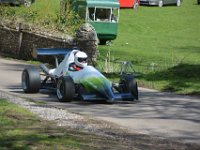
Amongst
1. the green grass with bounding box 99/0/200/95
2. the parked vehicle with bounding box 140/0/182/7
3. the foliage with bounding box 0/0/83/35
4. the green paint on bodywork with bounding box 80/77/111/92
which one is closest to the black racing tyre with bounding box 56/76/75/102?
the green paint on bodywork with bounding box 80/77/111/92

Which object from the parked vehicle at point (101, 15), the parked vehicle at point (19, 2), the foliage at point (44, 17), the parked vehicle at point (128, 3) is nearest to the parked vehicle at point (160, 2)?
the parked vehicle at point (128, 3)

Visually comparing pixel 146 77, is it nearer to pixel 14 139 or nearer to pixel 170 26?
pixel 14 139

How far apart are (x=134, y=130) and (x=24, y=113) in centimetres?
196

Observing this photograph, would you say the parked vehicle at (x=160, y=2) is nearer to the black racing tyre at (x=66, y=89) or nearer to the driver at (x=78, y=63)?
the driver at (x=78, y=63)

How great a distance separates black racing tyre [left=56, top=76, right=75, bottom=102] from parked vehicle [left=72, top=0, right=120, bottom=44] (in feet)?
64.4

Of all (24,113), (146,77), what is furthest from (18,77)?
(24,113)

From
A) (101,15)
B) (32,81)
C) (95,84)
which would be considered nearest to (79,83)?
(95,84)

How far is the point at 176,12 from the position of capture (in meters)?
47.9

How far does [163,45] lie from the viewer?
3169 centimetres

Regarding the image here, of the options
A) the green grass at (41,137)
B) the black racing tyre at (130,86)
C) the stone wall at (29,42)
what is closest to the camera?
the green grass at (41,137)

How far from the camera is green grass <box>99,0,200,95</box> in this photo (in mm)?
17516

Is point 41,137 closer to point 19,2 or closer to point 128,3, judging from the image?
point 19,2

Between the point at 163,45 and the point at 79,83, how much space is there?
18.9m

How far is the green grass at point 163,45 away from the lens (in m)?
17.5
